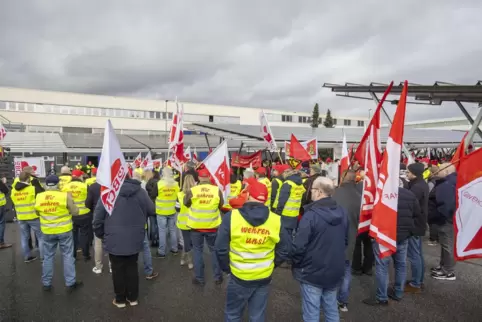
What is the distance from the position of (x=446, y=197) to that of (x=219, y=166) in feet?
11.9

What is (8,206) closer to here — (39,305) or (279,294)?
(39,305)

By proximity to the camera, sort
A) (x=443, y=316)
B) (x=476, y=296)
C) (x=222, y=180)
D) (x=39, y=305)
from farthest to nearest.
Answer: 1. (x=222, y=180)
2. (x=476, y=296)
3. (x=39, y=305)
4. (x=443, y=316)

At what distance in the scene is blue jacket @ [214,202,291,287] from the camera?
118 inches

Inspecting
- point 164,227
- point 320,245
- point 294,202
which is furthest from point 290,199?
point 320,245

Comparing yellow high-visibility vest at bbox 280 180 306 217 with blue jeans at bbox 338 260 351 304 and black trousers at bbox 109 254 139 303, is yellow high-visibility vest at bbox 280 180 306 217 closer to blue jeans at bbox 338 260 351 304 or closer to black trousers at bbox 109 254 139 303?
blue jeans at bbox 338 260 351 304

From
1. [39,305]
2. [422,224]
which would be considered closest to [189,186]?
[39,305]

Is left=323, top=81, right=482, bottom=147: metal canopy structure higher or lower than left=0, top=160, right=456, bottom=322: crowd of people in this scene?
higher

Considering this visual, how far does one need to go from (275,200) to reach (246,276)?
3.52m

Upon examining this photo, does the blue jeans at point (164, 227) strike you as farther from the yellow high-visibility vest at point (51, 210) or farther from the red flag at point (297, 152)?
the red flag at point (297, 152)

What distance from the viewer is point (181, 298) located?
15.3 feet

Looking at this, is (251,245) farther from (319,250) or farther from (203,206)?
(203,206)

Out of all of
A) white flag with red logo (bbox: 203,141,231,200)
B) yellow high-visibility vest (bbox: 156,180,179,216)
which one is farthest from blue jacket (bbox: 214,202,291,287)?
yellow high-visibility vest (bbox: 156,180,179,216)

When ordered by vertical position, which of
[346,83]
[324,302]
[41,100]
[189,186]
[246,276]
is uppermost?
[41,100]

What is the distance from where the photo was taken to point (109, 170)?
3756mm
